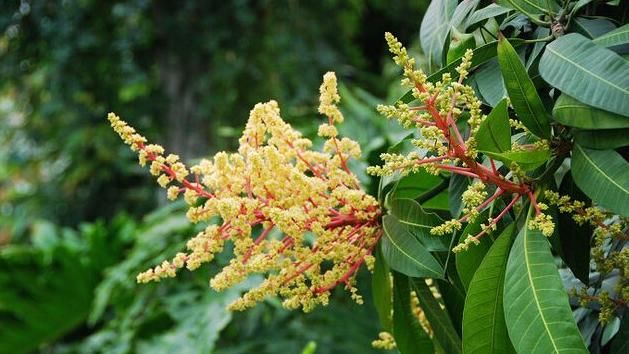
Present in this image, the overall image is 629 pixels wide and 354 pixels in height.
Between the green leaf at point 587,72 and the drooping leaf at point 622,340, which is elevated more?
the green leaf at point 587,72

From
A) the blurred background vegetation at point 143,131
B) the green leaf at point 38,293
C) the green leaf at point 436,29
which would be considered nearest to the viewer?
the green leaf at point 436,29

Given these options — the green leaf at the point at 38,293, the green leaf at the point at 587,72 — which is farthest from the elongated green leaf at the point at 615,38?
the green leaf at the point at 38,293

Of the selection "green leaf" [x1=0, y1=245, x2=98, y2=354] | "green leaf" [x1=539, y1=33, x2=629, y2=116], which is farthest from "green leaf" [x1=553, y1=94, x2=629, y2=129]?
→ "green leaf" [x1=0, y1=245, x2=98, y2=354]

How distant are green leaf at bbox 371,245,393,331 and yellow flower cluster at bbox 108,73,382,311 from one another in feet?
0.08

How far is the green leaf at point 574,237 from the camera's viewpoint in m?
0.82

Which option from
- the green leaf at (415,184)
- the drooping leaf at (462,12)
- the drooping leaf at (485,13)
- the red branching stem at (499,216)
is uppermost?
the drooping leaf at (462,12)

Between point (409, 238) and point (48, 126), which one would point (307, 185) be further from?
point (48, 126)

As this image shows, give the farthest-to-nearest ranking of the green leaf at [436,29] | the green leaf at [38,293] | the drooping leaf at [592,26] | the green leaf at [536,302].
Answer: the green leaf at [38,293], the green leaf at [436,29], the drooping leaf at [592,26], the green leaf at [536,302]

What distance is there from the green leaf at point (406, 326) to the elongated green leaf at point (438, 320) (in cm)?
2

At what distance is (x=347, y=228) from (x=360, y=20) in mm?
5380

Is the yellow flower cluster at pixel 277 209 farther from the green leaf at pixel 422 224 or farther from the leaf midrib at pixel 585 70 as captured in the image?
the leaf midrib at pixel 585 70

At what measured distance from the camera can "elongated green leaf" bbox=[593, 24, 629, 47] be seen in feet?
2.39

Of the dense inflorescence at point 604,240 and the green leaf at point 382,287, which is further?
the green leaf at point 382,287

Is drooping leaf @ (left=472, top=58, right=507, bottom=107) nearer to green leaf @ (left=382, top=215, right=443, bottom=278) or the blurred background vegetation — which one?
green leaf @ (left=382, top=215, right=443, bottom=278)
